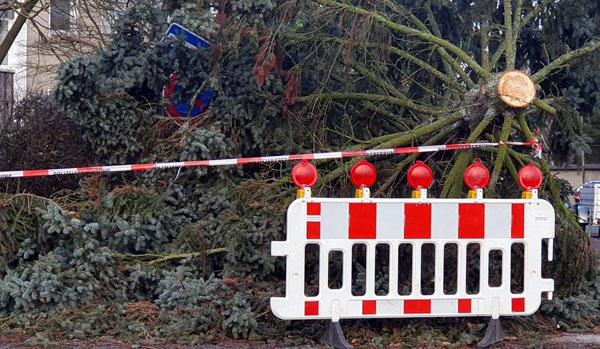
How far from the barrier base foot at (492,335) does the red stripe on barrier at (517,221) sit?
59cm

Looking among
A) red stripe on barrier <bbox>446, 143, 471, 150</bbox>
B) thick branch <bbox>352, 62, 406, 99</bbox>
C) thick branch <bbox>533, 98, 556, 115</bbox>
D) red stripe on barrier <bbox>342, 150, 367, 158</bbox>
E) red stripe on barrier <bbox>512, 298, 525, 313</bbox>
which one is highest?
thick branch <bbox>352, 62, 406, 99</bbox>

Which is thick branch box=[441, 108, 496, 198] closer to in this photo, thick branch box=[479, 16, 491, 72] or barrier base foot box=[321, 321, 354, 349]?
thick branch box=[479, 16, 491, 72]

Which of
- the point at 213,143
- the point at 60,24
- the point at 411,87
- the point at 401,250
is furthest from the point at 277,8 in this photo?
the point at 60,24

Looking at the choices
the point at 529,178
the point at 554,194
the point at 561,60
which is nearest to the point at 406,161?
the point at 554,194

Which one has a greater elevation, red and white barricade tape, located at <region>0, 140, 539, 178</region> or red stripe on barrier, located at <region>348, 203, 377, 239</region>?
red and white barricade tape, located at <region>0, 140, 539, 178</region>

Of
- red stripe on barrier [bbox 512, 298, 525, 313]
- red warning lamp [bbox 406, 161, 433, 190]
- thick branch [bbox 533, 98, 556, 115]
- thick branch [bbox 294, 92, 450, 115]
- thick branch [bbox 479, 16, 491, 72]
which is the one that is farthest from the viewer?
thick branch [bbox 479, 16, 491, 72]

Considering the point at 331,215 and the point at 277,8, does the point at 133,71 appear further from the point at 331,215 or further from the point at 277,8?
the point at 331,215

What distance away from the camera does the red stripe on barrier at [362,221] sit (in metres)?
4.88

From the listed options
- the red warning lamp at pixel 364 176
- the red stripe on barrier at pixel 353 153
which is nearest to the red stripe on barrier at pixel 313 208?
the red warning lamp at pixel 364 176

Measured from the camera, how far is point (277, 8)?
21.7ft

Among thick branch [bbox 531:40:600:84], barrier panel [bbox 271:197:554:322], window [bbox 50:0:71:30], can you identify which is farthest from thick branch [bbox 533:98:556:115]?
window [bbox 50:0:71:30]

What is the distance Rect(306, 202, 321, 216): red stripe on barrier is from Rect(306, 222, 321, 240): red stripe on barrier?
6 centimetres

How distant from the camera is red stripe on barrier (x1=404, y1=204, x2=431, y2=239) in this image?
498cm

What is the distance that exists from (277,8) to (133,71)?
1.40 metres
